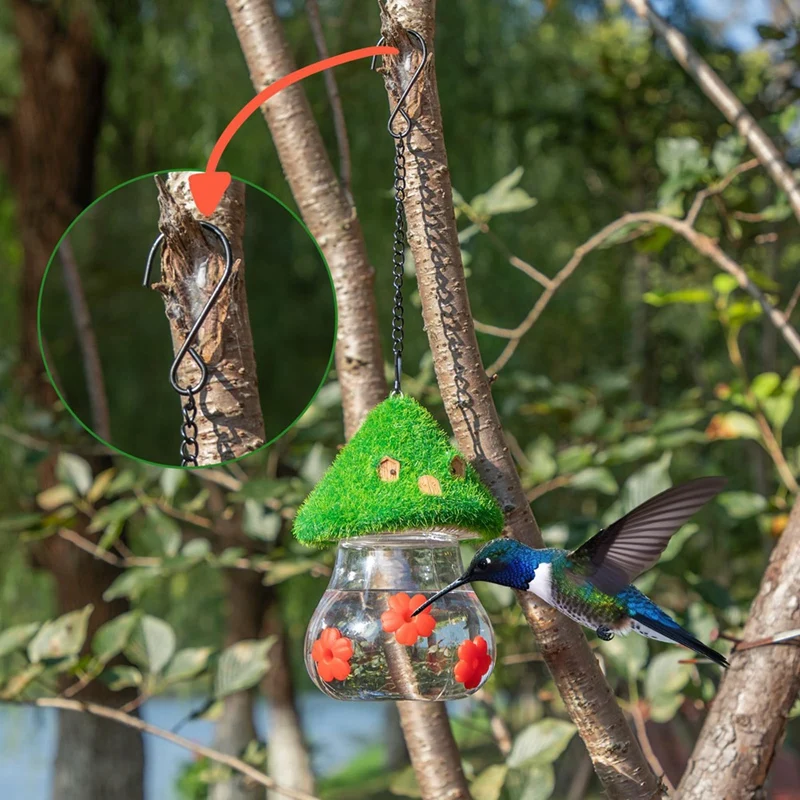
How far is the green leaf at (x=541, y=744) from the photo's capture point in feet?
3.97

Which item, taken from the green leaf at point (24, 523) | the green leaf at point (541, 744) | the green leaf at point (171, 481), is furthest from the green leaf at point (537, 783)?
the green leaf at point (24, 523)

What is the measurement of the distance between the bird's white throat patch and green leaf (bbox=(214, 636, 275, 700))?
61 centimetres

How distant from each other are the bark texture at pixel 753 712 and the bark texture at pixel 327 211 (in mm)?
457

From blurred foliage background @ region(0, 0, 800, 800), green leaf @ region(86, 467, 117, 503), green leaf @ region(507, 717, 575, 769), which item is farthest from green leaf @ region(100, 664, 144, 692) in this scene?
green leaf @ region(507, 717, 575, 769)

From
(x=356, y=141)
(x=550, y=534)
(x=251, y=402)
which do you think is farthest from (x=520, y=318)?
(x=251, y=402)

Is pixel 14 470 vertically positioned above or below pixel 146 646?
above

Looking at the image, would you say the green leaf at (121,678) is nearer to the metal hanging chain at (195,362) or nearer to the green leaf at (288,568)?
the green leaf at (288,568)

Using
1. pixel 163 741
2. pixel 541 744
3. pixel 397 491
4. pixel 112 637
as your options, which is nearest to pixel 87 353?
pixel 112 637

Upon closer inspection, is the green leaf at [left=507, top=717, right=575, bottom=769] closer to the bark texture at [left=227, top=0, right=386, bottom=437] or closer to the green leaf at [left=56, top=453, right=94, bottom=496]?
the bark texture at [left=227, top=0, right=386, bottom=437]

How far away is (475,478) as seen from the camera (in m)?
0.82

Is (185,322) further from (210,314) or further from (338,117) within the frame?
(338,117)

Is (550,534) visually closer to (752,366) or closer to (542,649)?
(542,649)

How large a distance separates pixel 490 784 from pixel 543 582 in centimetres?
53

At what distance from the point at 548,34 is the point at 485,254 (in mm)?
1360
